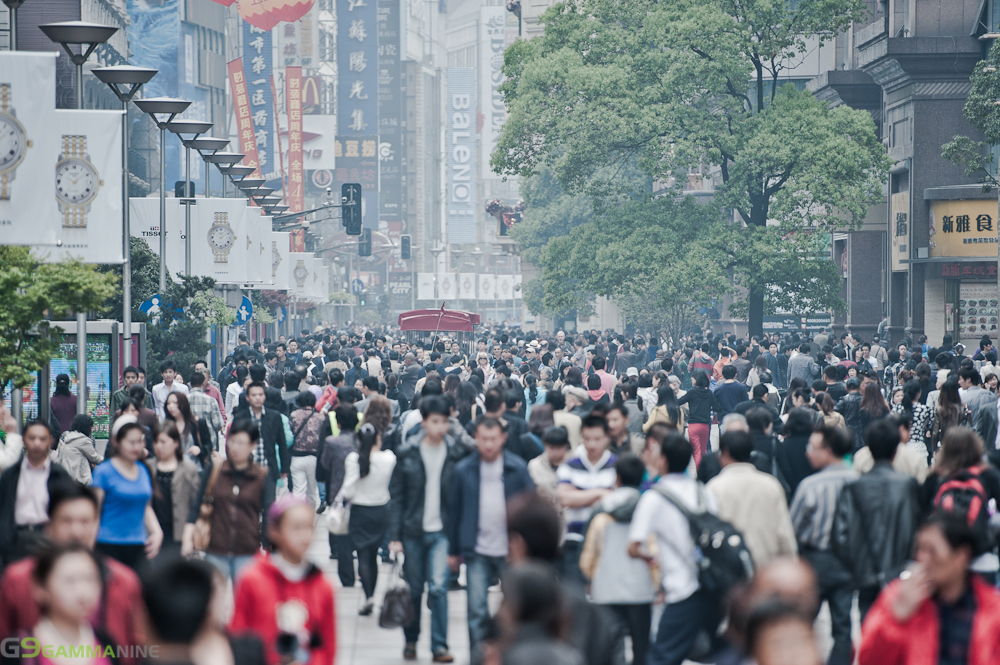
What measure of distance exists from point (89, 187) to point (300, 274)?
33.7m

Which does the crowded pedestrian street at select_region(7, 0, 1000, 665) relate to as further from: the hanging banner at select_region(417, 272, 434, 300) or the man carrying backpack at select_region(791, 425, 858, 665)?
the hanging banner at select_region(417, 272, 434, 300)

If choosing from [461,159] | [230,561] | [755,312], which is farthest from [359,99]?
[230,561]

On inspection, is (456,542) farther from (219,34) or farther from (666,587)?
(219,34)

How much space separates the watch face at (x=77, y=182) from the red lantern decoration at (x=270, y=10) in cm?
5575

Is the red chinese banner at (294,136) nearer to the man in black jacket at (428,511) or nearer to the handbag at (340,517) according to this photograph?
the handbag at (340,517)

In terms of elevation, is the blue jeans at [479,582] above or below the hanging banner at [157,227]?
below

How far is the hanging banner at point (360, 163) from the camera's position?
14850cm

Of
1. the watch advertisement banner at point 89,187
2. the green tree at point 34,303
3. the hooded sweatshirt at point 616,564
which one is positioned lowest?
the hooded sweatshirt at point 616,564

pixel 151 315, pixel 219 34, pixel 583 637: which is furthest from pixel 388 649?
pixel 219 34

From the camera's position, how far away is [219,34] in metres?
81.0

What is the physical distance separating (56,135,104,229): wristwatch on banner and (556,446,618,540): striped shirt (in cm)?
1010

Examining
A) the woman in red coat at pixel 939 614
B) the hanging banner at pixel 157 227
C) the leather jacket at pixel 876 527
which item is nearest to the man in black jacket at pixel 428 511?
the leather jacket at pixel 876 527

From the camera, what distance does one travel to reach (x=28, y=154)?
14867mm

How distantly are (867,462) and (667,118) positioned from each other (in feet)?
80.8
